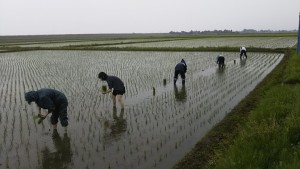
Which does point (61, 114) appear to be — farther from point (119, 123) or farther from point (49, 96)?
point (119, 123)

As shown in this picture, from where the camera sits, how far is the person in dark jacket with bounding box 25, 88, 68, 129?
6.33 m

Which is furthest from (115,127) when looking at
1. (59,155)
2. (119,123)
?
(59,155)

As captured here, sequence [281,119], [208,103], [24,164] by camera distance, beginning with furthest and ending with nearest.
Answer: [208,103] → [281,119] → [24,164]

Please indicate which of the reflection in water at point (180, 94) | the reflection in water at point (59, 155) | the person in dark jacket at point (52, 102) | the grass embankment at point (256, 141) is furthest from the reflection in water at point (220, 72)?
the reflection in water at point (59, 155)

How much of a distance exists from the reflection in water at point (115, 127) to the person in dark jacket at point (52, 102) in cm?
85

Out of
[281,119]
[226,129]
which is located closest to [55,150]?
[226,129]

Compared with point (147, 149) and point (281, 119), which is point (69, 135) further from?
point (281, 119)

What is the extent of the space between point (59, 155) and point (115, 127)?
5.55 ft

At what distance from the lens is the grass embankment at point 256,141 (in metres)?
4.28

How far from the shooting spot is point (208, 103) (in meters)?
9.02

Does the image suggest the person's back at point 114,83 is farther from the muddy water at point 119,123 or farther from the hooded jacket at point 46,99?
the hooded jacket at point 46,99

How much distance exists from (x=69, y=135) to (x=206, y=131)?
264 centimetres

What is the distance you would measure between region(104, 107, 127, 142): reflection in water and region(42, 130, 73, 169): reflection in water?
2.45 ft

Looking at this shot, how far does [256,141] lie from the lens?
16.2ft
